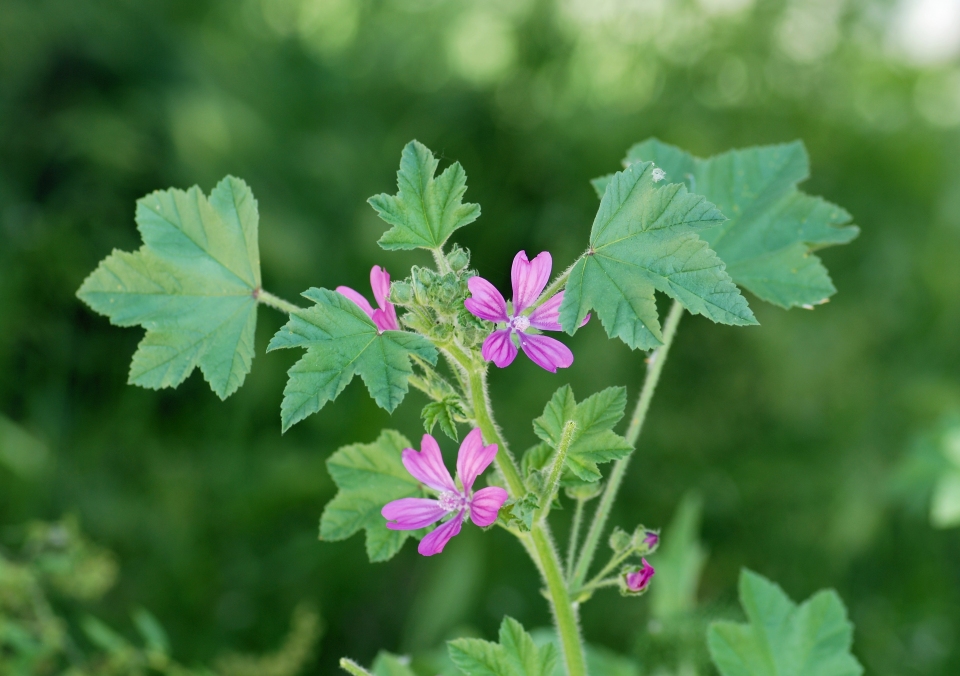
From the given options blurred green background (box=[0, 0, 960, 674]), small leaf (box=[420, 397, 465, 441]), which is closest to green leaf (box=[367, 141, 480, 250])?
small leaf (box=[420, 397, 465, 441])

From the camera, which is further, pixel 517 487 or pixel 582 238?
pixel 582 238

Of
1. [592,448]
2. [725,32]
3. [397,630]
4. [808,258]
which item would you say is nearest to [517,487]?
[592,448]

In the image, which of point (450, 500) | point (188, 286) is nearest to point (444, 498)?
point (450, 500)

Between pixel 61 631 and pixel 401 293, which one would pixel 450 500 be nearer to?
pixel 401 293

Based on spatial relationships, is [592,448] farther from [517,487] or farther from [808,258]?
[808,258]

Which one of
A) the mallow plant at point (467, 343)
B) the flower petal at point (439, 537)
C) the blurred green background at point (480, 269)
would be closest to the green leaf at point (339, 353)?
the mallow plant at point (467, 343)

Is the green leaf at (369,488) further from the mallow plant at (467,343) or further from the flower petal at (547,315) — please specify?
the flower petal at (547,315)
